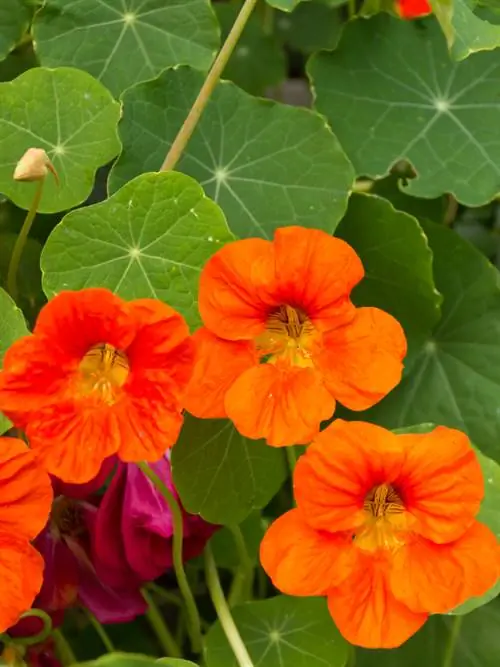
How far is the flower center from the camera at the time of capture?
2.11ft

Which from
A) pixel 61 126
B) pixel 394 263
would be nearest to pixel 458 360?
pixel 394 263

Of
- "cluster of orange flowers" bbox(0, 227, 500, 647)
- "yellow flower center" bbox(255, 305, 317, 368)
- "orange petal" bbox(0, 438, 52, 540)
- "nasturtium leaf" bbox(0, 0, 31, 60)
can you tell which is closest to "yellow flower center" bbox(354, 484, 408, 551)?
"cluster of orange flowers" bbox(0, 227, 500, 647)

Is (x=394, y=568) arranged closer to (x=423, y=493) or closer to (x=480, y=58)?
(x=423, y=493)

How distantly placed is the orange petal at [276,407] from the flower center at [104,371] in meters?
0.09

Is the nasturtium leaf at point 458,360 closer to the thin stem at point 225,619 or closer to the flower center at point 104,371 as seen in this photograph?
the thin stem at point 225,619

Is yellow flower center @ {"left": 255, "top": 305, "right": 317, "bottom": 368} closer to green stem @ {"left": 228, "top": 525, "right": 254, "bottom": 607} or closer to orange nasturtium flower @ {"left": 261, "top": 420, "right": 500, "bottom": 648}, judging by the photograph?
orange nasturtium flower @ {"left": 261, "top": 420, "right": 500, "bottom": 648}

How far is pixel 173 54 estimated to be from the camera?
3.23 feet

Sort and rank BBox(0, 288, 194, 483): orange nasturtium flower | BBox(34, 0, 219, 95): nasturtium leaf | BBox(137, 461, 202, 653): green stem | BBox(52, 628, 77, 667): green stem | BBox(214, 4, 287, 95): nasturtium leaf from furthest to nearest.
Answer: BBox(214, 4, 287, 95): nasturtium leaf, BBox(34, 0, 219, 95): nasturtium leaf, BBox(52, 628, 77, 667): green stem, BBox(137, 461, 202, 653): green stem, BBox(0, 288, 194, 483): orange nasturtium flower

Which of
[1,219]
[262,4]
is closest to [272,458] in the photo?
[1,219]

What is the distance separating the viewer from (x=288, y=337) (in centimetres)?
71

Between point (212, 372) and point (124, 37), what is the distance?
520 mm

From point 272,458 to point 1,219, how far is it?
0.45 m

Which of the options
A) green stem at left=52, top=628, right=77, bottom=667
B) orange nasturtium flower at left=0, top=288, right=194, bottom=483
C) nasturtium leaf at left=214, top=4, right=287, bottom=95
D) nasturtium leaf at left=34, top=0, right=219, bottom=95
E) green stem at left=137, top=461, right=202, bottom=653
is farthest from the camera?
nasturtium leaf at left=214, top=4, right=287, bottom=95

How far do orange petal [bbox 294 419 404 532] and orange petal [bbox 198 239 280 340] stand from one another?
0.11m
